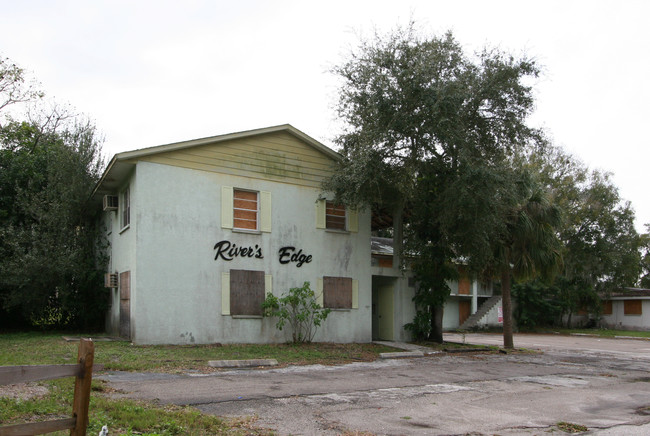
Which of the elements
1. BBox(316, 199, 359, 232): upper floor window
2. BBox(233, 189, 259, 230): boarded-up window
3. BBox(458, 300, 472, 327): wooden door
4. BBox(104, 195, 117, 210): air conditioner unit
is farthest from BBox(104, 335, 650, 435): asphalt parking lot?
BBox(458, 300, 472, 327): wooden door

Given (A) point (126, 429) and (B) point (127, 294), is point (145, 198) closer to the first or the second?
(B) point (127, 294)

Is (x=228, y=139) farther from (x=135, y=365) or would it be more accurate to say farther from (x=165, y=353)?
(x=135, y=365)

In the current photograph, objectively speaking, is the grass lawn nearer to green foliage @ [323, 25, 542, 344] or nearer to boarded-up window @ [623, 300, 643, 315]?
green foliage @ [323, 25, 542, 344]

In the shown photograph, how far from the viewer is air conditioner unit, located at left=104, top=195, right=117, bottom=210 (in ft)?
66.6

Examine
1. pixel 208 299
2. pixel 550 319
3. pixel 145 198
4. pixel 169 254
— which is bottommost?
pixel 550 319

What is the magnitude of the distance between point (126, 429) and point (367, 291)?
1473cm

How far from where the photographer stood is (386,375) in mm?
13352

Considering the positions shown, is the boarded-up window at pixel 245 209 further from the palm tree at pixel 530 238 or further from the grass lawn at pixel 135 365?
the palm tree at pixel 530 238

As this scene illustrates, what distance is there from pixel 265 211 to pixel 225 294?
2996 mm

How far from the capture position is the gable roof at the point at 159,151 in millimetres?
17203

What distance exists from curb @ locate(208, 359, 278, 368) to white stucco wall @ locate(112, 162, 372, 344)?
148 inches

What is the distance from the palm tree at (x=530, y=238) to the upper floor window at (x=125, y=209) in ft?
40.9

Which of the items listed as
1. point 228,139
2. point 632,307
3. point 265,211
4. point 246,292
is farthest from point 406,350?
point 632,307

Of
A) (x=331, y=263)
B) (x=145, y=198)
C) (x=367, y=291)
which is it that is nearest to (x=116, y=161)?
(x=145, y=198)
